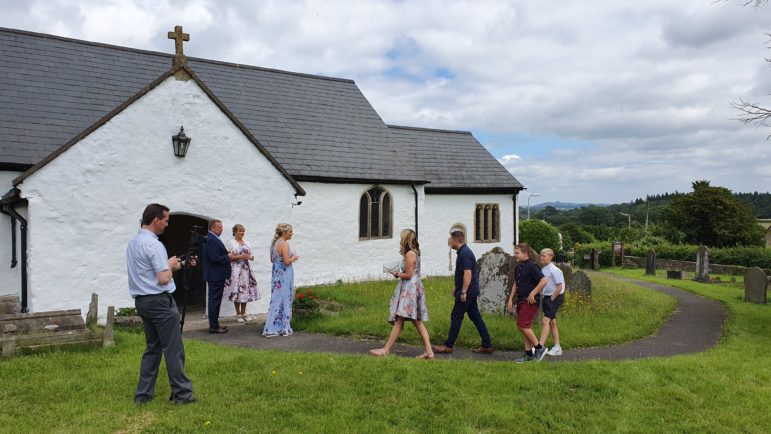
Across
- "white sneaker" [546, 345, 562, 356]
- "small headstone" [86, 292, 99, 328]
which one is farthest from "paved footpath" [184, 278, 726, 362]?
"small headstone" [86, 292, 99, 328]

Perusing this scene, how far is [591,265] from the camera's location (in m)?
35.5

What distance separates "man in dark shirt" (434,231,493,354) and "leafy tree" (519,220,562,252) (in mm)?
21548

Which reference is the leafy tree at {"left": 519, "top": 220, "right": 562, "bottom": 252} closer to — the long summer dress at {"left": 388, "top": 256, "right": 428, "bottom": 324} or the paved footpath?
the paved footpath

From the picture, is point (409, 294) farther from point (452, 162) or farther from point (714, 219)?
point (714, 219)

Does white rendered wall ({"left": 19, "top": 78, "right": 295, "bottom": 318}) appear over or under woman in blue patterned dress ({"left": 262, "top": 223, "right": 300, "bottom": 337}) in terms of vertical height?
over

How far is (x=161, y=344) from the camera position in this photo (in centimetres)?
596

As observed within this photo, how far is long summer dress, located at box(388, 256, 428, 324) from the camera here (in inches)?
323

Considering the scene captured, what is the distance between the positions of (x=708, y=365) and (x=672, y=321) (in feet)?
18.4

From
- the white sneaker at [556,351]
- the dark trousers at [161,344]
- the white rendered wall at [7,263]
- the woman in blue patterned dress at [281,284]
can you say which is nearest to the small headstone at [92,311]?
the woman in blue patterned dress at [281,284]

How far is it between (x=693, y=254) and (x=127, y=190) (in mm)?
31960

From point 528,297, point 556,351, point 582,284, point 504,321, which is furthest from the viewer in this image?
point 582,284

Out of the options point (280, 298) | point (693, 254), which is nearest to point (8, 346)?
point (280, 298)

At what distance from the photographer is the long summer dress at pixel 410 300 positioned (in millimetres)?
8203

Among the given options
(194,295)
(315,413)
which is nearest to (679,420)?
(315,413)
